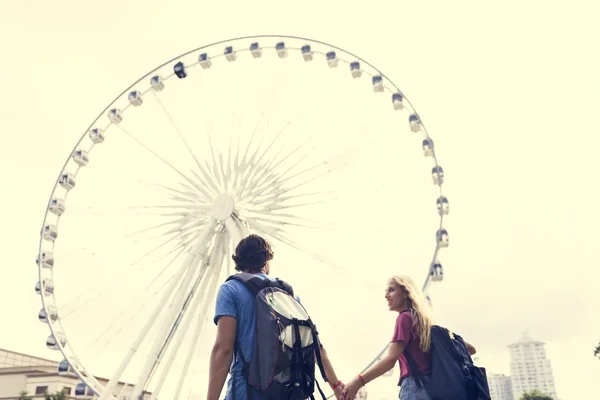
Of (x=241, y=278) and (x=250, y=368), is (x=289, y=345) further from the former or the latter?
(x=241, y=278)

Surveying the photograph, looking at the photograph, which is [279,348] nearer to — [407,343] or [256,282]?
[256,282]

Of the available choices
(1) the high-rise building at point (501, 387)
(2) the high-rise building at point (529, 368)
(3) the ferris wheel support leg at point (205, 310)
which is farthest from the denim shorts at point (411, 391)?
(2) the high-rise building at point (529, 368)

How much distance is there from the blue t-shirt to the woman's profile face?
147 cm

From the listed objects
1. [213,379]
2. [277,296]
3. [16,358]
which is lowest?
[213,379]

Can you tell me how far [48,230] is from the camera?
2042 centimetres

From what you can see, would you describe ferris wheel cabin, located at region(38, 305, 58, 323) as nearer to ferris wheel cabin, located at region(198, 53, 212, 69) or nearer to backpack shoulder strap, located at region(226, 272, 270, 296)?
ferris wheel cabin, located at region(198, 53, 212, 69)

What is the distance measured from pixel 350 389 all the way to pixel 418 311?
0.73 m

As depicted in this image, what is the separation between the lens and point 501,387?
6058 inches

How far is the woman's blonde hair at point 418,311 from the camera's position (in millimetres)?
4051

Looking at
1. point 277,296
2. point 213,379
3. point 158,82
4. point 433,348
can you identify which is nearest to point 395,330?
point 433,348

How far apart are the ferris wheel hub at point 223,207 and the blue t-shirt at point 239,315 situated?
14.0m

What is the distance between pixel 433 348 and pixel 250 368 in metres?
1.44

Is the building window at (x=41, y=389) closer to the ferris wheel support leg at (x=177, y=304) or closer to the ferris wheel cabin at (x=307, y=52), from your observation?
the ferris wheel support leg at (x=177, y=304)

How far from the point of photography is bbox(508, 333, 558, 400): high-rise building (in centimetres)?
16775
